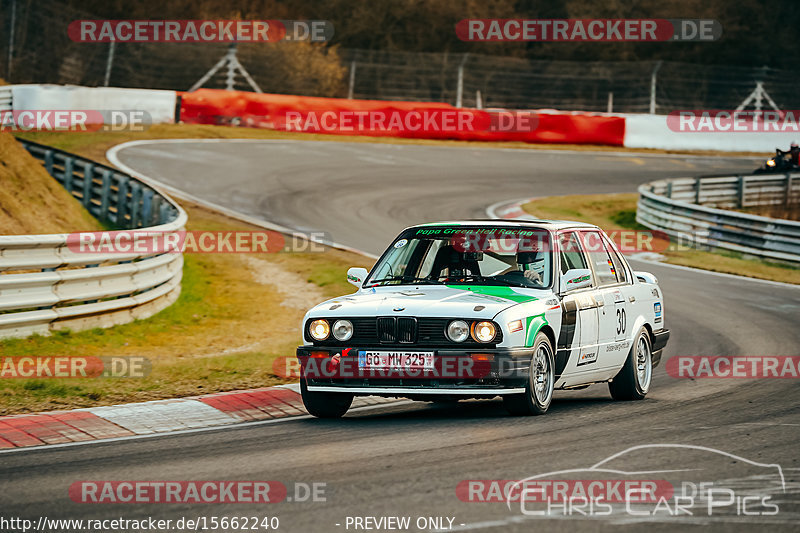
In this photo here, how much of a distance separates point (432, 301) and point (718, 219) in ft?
52.3

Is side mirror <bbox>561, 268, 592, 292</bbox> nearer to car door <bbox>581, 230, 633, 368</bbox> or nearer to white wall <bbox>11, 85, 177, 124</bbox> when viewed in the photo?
car door <bbox>581, 230, 633, 368</bbox>

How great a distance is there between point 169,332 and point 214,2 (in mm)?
44385

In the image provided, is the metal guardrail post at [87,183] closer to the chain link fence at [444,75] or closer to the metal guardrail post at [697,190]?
the metal guardrail post at [697,190]

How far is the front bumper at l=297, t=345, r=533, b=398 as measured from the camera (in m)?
8.05

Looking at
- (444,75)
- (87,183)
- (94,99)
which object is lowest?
(87,183)

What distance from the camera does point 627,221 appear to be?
26078mm

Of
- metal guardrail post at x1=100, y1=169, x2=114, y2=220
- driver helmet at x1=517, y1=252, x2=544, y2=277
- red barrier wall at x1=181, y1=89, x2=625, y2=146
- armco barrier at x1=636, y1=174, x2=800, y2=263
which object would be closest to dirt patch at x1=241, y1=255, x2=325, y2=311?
metal guardrail post at x1=100, y1=169, x2=114, y2=220

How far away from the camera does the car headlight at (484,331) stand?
26.6 ft

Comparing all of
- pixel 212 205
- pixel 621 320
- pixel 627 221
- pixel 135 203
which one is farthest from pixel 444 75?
pixel 621 320

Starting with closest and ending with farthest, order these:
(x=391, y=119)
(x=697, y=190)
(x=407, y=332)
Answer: (x=407, y=332) < (x=697, y=190) < (x=391, y=119)

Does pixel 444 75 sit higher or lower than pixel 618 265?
higher

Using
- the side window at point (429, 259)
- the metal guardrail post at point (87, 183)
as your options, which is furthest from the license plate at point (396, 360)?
the metal guardrail post at point (87, 183)

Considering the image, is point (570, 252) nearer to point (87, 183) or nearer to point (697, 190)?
point (87, 183)

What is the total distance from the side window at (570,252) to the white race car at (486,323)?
12mm
